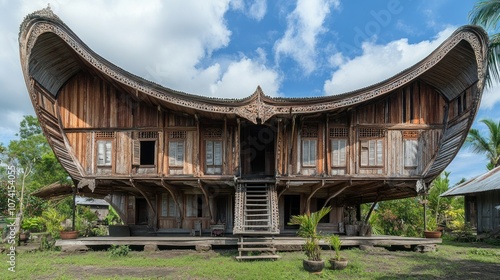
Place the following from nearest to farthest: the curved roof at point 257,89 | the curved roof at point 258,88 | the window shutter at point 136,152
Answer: the curved roof at point 257,89, the curved roof at point 258,88, the window shutter at point 136,152

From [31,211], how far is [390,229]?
72.6ft

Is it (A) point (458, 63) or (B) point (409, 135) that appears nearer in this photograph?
(A) point (458, 63)

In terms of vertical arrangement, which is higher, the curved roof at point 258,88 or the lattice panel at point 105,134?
the curved roof at point 258,88

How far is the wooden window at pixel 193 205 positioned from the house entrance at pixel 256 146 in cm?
245

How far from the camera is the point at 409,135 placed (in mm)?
13094

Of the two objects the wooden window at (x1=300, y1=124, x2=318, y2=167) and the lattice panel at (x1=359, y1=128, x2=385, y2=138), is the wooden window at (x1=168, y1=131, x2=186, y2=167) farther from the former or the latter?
the lattice panel at (x1=359, y1=128, x2=385, y2=138)

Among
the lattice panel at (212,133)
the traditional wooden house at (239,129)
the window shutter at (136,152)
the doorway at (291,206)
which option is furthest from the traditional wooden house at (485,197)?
the window shutter at (136,152)

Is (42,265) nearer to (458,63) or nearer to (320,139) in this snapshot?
(320,139)

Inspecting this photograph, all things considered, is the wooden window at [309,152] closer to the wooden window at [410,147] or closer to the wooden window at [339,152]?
the wooden window at [339,152]

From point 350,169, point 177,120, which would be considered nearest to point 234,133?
point 177,120

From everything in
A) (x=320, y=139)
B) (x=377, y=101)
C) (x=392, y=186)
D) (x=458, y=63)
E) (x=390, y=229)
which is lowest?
(x=390, y=229)

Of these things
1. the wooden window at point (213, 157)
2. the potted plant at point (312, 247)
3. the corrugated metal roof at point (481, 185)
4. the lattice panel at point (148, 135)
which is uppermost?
the lattice panel at point (148, 135)

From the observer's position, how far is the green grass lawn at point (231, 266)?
862 cm

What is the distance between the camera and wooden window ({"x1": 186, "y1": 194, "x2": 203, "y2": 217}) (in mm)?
15258
